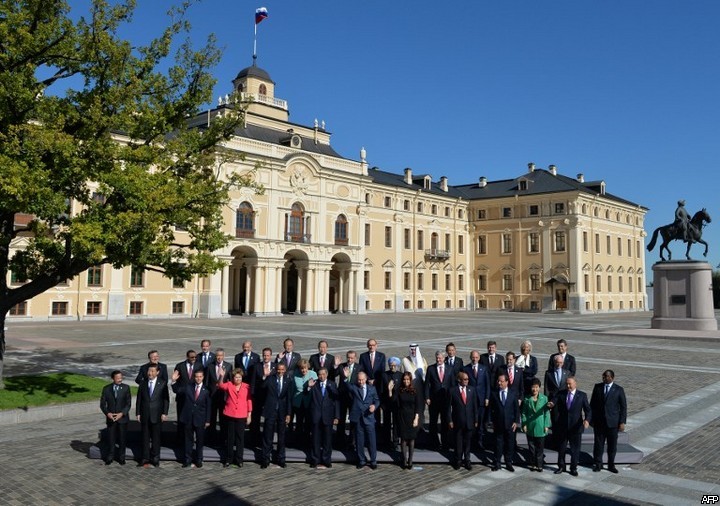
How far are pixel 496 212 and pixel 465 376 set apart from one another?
62520 mm

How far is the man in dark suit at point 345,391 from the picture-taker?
985cm

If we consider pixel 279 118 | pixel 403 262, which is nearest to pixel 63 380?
pixel 279 118

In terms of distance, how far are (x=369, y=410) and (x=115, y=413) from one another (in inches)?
153

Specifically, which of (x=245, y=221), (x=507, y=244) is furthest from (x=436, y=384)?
(x=507, y=244)

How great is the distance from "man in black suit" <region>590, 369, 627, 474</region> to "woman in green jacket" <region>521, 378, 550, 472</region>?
0.76 metres

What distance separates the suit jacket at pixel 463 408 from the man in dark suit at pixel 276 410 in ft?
8.44

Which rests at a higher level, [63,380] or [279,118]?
[279,118]

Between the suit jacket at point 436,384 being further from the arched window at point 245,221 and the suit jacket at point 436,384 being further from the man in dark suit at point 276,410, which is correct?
the arched window at point 245,221

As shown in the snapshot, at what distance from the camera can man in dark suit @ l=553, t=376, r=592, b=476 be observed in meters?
9.03

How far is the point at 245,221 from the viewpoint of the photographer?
49719 mm

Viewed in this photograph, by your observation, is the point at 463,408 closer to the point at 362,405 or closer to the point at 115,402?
the point at 362,405

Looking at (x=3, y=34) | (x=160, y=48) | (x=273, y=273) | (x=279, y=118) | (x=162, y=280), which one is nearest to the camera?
(x=3, y=34)

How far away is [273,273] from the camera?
51.0 m

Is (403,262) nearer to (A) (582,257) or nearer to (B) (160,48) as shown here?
(A) (582,257)
